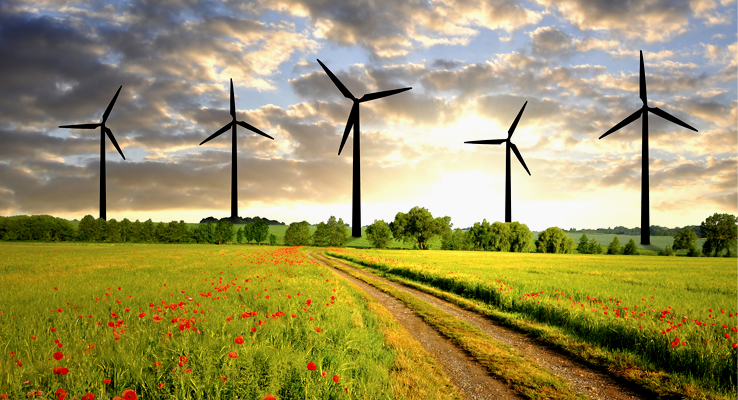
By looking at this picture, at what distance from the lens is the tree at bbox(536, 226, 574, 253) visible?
109 m

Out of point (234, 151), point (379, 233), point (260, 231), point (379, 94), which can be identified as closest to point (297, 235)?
point (260, 231)

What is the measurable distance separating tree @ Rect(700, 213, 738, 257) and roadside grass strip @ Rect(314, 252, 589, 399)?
117 meters

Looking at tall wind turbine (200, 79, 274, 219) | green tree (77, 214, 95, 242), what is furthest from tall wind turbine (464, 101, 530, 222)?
green tree (77, 214, 95, 242)

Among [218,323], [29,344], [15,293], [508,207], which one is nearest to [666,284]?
[508,207]

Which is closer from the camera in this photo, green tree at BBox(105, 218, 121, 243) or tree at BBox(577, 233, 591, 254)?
green tree at BBox(105, 218, 121, 243)

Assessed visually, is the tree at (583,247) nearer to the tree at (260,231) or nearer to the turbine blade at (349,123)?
the tree at (260,231)

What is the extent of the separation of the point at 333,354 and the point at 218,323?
8.51 feet

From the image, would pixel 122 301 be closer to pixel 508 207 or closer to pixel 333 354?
pixel 333 354

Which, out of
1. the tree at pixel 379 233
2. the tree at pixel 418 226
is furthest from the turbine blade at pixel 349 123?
the tree at pixel 379 233

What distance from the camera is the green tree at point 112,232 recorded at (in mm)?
113562

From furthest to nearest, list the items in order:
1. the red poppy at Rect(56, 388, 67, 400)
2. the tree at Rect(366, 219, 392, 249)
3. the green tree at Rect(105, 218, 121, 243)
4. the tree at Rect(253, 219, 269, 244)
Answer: the tree at Rect(253, 219, 269, 244) → the green tree at Rect(105, 218, 121, 243) → the tree at Rect(366, 219, 392, 249) → the red poppy at Rect(56, 388, 67, 400)

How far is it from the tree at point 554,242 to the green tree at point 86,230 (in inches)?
5739

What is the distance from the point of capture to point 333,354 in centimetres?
682

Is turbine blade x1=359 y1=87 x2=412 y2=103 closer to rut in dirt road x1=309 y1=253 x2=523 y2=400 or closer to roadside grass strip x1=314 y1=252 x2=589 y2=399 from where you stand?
roadside grass strip x1=314 y1=252 x2=589 y2=399
